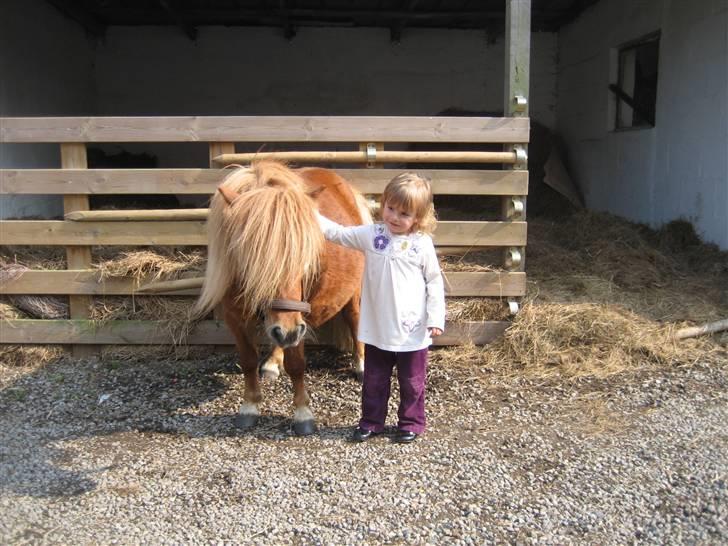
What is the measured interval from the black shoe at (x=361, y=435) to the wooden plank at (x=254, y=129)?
6.47 ft

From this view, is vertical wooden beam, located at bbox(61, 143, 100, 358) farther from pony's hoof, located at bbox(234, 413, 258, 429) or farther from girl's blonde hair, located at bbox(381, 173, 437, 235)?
girl's blonde hair, located at bbox(381, 173, 437, 235)

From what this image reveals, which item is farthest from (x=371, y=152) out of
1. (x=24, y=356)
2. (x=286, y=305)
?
(x=24, y=356)

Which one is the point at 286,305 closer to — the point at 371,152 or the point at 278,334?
the point at 278,334

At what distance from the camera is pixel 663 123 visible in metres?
6.16

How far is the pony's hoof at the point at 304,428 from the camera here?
3230 mm

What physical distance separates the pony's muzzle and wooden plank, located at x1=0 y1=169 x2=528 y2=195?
5.78 feet

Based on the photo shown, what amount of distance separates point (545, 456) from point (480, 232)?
175 centimetres

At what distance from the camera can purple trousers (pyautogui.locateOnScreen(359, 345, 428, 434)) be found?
311 centimetres

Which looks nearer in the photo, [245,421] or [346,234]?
[346,234]

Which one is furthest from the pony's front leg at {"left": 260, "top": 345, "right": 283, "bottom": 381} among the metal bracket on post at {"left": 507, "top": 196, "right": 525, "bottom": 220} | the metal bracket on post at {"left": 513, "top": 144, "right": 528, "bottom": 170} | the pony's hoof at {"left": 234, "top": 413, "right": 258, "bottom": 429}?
the metal bracket on post at {"left": 513, "top": 144, "right": 528, "bottom": 170}

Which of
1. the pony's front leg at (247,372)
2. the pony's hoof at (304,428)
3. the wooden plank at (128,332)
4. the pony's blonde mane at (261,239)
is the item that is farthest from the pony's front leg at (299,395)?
the wooden plank at (128,332)

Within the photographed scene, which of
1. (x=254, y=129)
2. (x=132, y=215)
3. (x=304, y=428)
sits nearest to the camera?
(x=304, y=428)

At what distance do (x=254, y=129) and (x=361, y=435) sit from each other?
85.1 inches

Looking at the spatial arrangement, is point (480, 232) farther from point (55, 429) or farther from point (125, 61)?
point (125, 61)
